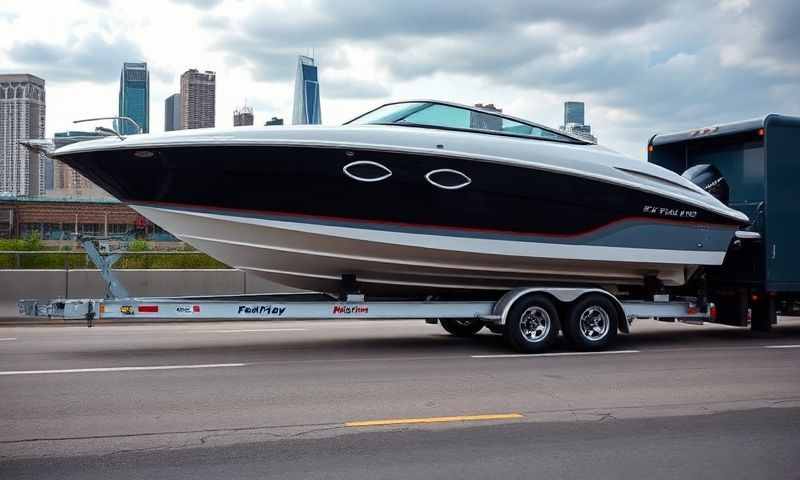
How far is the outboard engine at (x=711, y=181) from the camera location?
13.1 m

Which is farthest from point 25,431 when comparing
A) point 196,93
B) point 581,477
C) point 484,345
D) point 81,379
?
point 196,93

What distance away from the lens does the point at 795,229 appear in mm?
12359

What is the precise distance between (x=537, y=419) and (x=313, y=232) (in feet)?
14.2

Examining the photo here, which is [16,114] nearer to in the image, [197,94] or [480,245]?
[197,94]

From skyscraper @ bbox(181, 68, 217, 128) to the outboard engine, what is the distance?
3894cm

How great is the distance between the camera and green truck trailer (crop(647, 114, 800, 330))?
12.2m

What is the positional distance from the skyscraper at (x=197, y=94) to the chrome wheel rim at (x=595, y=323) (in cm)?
4027

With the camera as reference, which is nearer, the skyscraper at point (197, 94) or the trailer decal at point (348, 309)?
the trailer decal at point (348, 309)

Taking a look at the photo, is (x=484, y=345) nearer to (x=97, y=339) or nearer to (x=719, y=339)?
(x=719, y=339)

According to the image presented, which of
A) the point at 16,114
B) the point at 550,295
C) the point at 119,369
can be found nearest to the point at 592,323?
the point at 550,295

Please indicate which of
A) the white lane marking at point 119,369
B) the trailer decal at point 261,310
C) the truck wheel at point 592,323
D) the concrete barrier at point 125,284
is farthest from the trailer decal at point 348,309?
the concrete barrier at point 125,284

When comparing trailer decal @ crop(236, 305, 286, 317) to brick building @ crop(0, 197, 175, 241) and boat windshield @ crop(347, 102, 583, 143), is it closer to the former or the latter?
boat windshield @ crop(347, 102, 583, 143)

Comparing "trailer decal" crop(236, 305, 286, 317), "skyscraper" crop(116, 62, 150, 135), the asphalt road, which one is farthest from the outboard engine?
"skyscraper" crop(116, 62, 150, 135)

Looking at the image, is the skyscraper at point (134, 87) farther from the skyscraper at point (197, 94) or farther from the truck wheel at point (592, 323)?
the truck wheel at point (592, 323)
